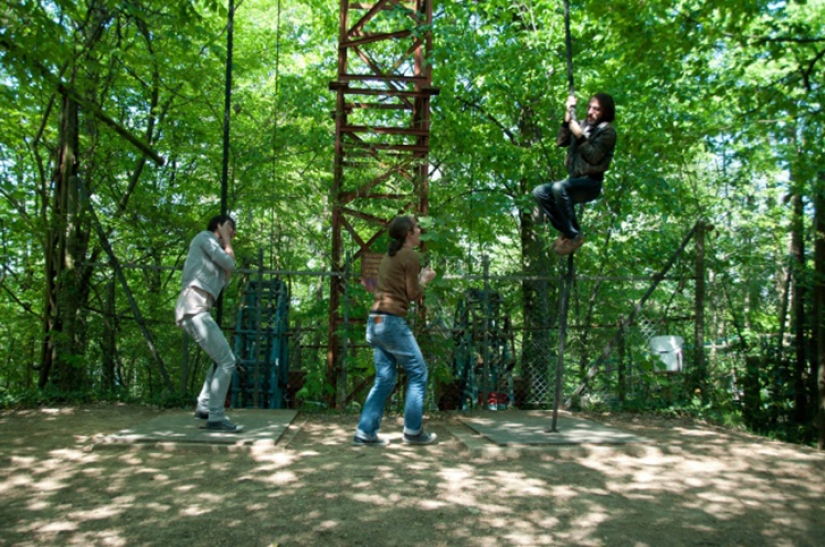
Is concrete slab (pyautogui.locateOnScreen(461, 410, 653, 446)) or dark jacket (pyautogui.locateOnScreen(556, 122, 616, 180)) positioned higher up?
dark jacket (pyautogui.locateOnScreen(556, 122, 616, 180))

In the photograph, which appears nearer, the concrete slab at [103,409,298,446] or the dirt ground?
the dirt ground

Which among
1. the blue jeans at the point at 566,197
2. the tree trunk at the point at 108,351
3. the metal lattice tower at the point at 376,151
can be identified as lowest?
the tree trunk at the point at 108,351

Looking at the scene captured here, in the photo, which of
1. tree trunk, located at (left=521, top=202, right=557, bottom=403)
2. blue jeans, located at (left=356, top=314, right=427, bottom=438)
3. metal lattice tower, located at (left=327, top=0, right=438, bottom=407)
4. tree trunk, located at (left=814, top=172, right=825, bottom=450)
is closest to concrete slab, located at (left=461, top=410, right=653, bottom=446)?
blue jeans, located at (left=356, top=314, right=427, bottom=438)

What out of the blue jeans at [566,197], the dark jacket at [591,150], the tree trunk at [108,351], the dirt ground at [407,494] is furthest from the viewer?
the tree trunk at [108,351]

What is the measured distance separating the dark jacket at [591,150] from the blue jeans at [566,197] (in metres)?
0.09

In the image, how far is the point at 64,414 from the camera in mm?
7141

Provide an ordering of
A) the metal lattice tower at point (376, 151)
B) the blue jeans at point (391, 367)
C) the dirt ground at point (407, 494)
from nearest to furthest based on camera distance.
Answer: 1. the dirt ground at point (407, 494)
2. the blue jeans at point (391, 367)
3. the metal lattice tower at point (376, 151)

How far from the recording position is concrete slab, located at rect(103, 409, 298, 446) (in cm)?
524

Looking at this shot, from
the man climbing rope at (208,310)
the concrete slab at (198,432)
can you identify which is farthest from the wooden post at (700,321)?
the man climbing rope at (208,310)

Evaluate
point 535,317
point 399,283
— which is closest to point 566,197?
point 399,283

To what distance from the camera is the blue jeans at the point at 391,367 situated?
5.38 metres

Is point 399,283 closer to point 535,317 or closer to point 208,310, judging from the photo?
point 208,310

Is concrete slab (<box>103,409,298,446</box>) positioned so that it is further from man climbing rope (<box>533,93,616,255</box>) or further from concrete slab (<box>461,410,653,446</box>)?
man climbing rope (<box>533,93,616,255</box>)

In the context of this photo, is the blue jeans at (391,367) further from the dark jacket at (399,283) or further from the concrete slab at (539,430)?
the concrete slab at (539,430)
